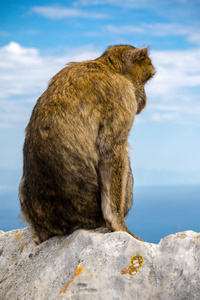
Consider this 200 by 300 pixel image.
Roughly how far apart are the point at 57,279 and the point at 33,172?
128 centimetres

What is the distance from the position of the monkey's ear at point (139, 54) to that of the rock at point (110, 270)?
2485 mm

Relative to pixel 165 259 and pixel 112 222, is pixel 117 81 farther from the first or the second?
pixel 165 259

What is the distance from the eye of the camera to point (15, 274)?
533 centimetres

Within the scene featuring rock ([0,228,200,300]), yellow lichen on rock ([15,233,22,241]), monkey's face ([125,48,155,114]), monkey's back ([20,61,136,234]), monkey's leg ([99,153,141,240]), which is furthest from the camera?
yellow lichen on rock ([15,233,22,241])

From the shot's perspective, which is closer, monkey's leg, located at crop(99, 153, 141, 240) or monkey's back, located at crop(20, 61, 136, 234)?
monkey's back, located at crop(20, 61, 136, 234)

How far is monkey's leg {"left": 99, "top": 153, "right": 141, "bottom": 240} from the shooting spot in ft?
16.2

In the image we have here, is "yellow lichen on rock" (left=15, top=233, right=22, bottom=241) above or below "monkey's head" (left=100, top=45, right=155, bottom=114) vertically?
below

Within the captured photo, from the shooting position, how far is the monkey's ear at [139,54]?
19.4ft

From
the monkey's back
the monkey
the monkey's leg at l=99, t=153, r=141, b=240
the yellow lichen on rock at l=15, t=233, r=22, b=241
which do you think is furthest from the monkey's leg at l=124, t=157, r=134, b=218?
the yellow lichen on rock at l=15, t=233, r=22, b=241

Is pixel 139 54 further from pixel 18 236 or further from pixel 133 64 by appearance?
pixel 18 236

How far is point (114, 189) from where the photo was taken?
5.04 metres

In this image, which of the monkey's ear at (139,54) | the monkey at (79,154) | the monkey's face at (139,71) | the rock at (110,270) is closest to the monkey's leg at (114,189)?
the monkey at (79,154)

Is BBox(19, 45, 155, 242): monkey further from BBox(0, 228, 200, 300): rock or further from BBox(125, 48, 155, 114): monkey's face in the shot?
BBox(125, 48, 155, 114): monkey's face

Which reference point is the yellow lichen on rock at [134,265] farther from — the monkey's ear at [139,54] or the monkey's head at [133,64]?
the monkey's ear at [139,54]
